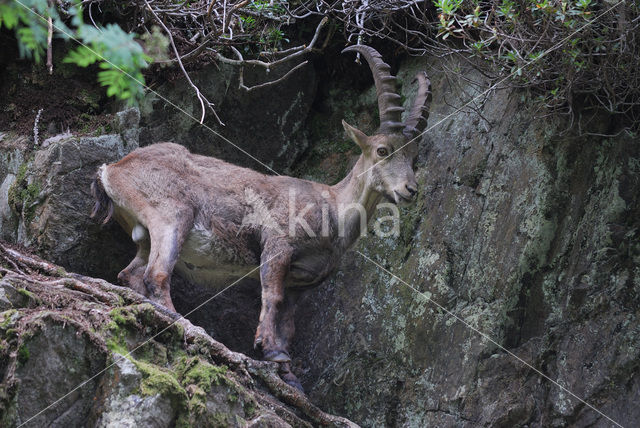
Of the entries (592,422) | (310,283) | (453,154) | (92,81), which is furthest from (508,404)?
(92,81)

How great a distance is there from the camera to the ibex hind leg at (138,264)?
6379mm

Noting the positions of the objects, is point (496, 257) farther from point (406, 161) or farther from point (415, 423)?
point (415, 423)

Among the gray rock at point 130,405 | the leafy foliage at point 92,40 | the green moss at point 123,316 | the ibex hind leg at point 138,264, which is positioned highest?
the leafy foliage at point 92,40

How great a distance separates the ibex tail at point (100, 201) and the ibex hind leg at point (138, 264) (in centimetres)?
29

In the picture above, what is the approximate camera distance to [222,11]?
7.64m

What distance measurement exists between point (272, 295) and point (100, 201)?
1799 mm

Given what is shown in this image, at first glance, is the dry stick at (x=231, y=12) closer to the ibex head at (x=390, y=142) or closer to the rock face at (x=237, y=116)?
the rock face at (x=237, y=116)

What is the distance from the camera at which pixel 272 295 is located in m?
6.36

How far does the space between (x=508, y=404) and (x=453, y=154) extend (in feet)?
8.97

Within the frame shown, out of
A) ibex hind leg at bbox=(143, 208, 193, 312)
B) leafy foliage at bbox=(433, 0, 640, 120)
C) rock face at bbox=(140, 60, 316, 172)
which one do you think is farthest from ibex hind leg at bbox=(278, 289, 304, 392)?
leafy foliage at bbox=(433, 0, 640, 120)

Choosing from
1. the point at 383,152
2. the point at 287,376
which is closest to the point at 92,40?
the point at 287,376

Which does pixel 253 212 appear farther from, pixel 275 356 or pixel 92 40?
pixel 92 40

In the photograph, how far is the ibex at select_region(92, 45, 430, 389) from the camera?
20.7 feet

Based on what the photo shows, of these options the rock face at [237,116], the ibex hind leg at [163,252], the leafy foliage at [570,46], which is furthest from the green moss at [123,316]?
the leafy foliage at [570,46]
